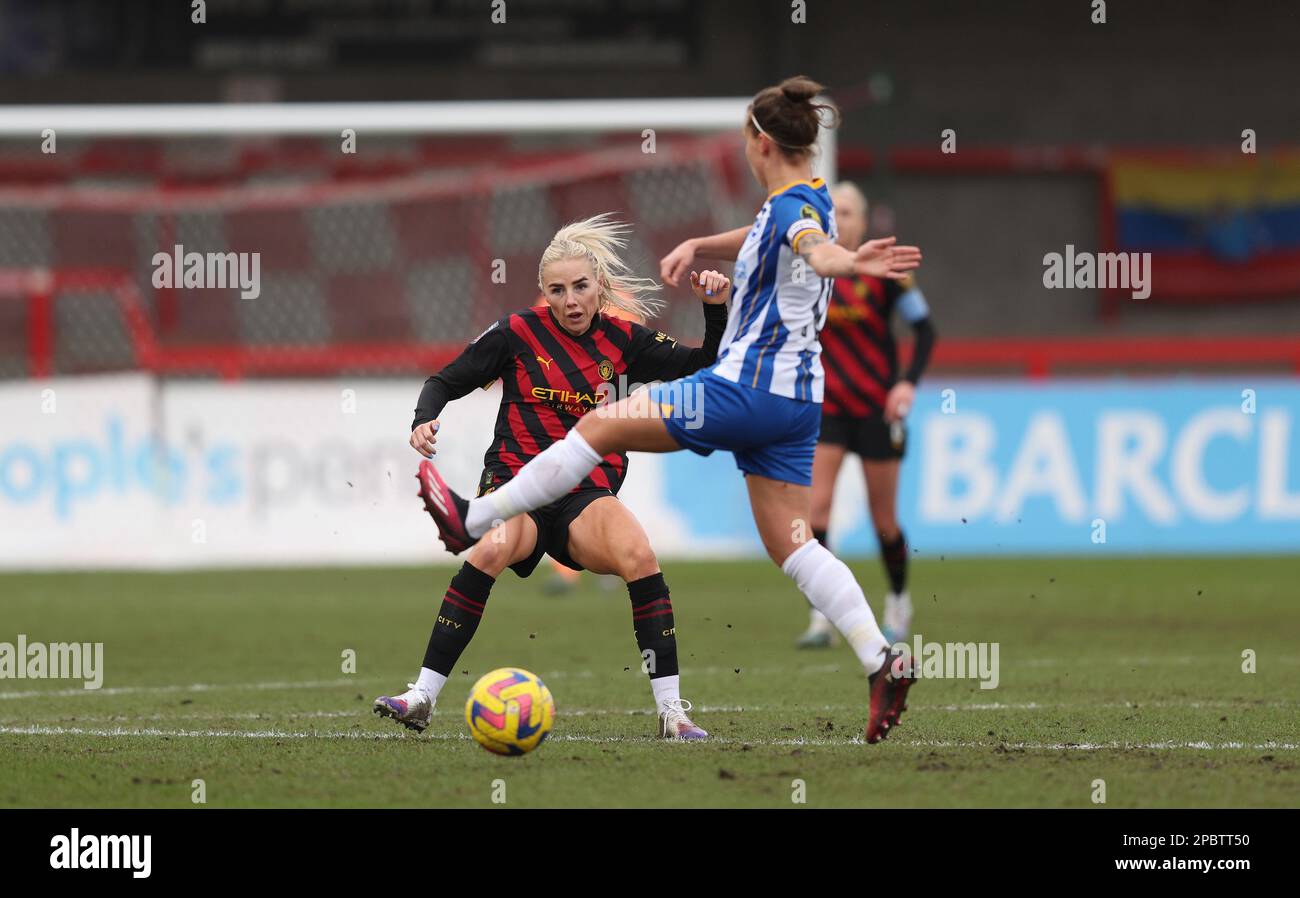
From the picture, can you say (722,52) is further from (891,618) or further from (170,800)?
(170,800)

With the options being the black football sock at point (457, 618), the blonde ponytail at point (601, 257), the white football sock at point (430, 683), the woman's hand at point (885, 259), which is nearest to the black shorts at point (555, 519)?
the black football sock at point (457, 618)

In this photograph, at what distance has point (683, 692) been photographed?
7305mm

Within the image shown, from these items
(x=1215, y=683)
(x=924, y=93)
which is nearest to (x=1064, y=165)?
(x=924, y=93)

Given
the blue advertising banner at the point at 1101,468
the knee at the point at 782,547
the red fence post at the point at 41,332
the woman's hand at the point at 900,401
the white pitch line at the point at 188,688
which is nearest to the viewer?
the knee at the point at 782,547

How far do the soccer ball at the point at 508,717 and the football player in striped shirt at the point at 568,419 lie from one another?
1.17 feet

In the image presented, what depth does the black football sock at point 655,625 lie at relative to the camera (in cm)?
589

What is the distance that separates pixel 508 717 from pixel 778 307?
1.40 m

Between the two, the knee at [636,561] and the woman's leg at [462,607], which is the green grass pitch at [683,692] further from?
the knee at [636,561]

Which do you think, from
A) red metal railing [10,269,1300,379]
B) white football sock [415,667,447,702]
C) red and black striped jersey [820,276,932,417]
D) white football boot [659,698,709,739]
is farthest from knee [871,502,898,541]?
red metal railing [10,269,1300,379]

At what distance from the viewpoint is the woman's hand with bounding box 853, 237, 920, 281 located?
16.6ft

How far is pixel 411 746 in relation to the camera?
5738 mm

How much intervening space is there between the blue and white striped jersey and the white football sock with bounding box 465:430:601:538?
457 mm

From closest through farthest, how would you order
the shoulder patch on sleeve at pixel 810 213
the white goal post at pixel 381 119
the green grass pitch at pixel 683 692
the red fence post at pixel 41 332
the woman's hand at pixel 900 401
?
the green grass pitch at pixel 683 692
the shoulder patch on sleeve at pixel 810 213
the woman's hand at pixel 900 401
the white goal post at pixel 381 119
the red fence post at pixel 41 332

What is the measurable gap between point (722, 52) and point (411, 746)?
→ 19063mm
